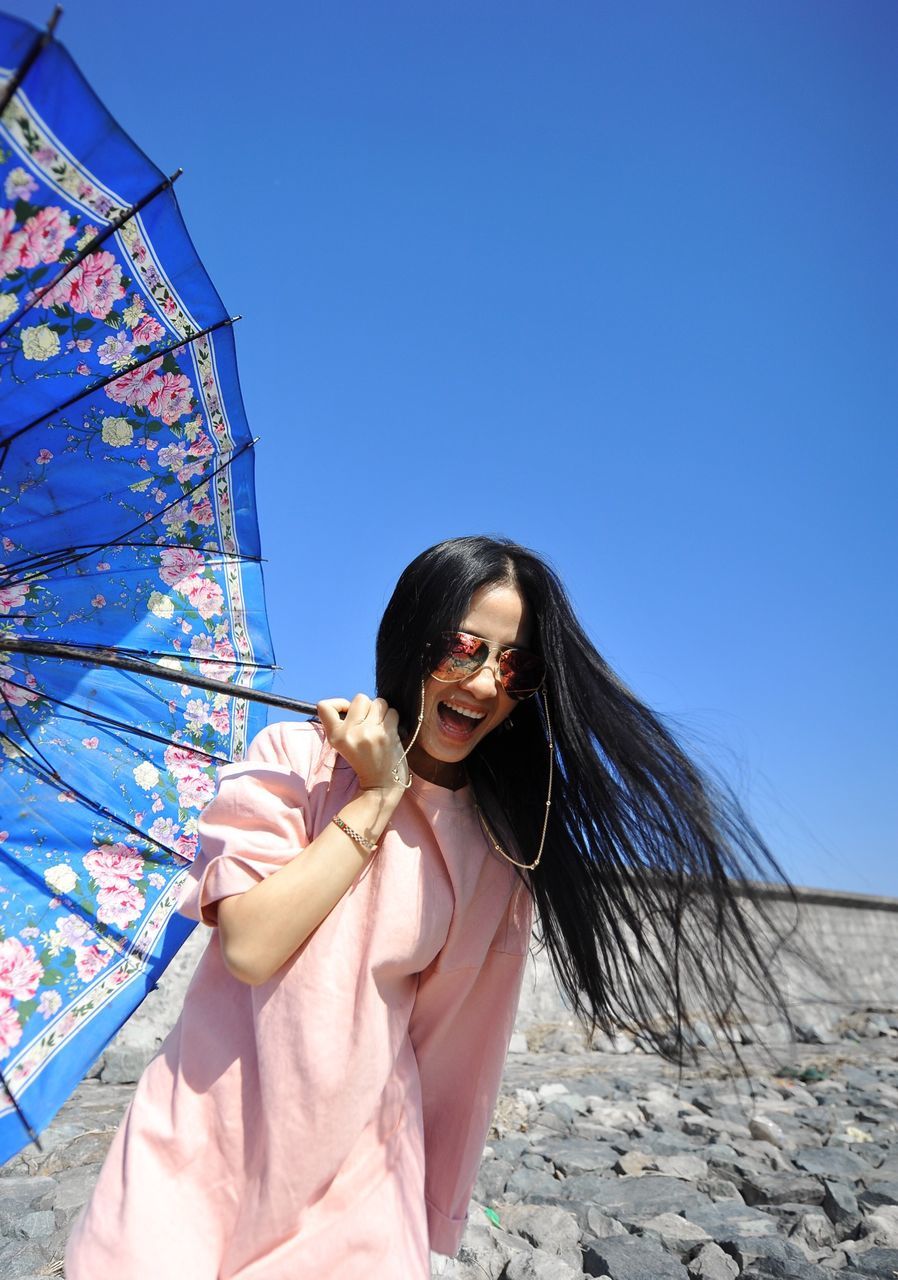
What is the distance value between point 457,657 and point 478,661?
0.16ft

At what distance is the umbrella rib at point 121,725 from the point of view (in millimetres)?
2585

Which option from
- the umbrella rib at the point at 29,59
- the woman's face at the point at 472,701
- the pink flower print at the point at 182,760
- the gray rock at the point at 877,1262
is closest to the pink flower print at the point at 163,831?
the pink flower print at the point at 182,760

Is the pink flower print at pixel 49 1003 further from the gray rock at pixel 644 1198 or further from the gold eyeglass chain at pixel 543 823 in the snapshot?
the gray rock at pixel 644 1198

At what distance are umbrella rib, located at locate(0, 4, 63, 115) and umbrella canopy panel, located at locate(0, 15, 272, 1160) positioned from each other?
37 mm

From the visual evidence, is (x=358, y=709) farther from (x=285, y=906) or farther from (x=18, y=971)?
(x=18, y=971)

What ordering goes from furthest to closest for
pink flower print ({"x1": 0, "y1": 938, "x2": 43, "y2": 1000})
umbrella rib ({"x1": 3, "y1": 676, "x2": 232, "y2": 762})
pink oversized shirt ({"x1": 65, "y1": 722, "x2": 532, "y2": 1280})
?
umbrella rib ({"x1": 3, "y1": 676, "x2": 232, "y2": 762}), pink flower print ({"x1": 0, "y1": 938, "x2": 43, "y2": 1000}), pink oversized shirt ({"x1": 65, "y1": 722, "x2": 532, "y2": 1280})

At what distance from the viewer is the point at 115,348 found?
2.23 meters

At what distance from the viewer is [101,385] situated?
7.40 ft

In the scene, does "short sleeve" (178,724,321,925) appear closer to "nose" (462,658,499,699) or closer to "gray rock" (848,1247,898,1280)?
"nose" (462,658,499,699)

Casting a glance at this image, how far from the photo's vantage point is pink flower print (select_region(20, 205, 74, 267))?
189 cm

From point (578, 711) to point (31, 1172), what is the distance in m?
3.29

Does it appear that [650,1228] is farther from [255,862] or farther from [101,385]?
[101,385]

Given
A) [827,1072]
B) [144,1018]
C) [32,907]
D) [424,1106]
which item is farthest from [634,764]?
[827,1072]

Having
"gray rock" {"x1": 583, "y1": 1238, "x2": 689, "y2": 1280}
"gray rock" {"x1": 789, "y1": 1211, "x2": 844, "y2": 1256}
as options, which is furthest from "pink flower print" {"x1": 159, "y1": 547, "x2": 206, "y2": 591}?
"gray rock" {"x1": 789, "y1": 1211, "x2": 844, "y2": 1256}
